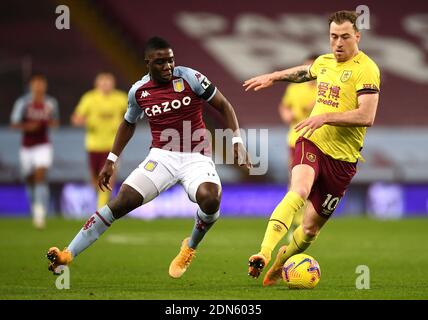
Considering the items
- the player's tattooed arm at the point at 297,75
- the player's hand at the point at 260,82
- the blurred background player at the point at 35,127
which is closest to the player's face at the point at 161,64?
the player's hand at the point at 260,82

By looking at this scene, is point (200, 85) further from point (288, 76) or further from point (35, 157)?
point (35, 157)

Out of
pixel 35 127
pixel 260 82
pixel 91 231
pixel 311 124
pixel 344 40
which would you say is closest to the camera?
pixel 311 124

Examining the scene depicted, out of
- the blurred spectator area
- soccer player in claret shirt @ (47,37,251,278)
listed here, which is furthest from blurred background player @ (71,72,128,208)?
soccer player in claret shirt @ (47,37,251,278)

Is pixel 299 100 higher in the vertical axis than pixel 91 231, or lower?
higher

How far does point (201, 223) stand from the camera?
8.85 m

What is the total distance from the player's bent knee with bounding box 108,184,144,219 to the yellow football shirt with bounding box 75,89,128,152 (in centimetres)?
826

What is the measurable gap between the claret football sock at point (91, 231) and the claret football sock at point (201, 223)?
864mm

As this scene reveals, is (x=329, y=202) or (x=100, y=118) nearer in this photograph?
(x=329, y=202)

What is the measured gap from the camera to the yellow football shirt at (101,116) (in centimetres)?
1652

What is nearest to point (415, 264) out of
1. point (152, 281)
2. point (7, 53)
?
point (152, 281)

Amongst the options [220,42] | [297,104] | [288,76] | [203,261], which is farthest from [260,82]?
[220,42]

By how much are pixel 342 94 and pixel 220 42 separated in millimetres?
14173

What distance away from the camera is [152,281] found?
868cm

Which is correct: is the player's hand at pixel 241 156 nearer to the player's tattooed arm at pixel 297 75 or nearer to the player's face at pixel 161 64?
the player's tattooed arm at pixel 297 75
